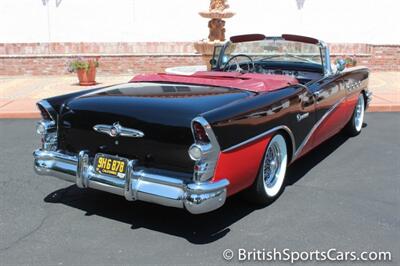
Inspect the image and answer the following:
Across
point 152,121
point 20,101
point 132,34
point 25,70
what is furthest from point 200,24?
point 152,121

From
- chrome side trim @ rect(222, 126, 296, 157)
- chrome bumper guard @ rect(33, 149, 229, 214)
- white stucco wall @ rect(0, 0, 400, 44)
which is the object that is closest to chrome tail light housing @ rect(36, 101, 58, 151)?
chrome bumper guard @ rect(33, 149, 229, 214)

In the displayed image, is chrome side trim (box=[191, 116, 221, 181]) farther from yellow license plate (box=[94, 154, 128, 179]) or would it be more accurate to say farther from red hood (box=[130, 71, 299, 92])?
red hood (box=[130, 71, 299, 92])

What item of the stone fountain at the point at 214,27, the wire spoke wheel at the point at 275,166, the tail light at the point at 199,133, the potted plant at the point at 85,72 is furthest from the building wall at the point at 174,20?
the tail light at the point at 199,133

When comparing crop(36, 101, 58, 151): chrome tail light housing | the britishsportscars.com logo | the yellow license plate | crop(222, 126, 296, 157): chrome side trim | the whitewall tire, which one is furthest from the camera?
crop(36, 101, 58, 151): chrome tail light housing

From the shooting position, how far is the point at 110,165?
382 cm

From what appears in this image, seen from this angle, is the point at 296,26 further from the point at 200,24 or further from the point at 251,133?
the point at 251,133

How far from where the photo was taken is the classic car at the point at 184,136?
350 cm

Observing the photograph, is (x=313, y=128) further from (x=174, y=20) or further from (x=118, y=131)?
(x=174, y=20)

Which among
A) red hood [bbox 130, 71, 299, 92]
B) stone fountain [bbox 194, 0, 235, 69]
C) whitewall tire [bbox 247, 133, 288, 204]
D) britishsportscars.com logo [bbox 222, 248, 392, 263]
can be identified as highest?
stone fountain [bbox 194, 0, 235, 69]

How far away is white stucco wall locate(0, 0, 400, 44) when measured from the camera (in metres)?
21.4

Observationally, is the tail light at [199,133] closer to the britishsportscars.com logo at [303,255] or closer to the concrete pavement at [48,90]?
the britishsportscars.com logo at [303,255]

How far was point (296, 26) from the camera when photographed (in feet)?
70.8

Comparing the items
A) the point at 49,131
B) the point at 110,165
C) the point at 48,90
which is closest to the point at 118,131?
the point at 110,165

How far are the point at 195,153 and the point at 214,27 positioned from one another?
9.93 meters
